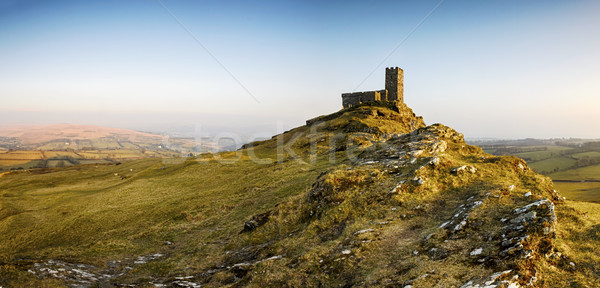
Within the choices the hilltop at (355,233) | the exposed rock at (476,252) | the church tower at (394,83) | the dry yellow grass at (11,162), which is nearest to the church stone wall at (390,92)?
the church tower at (394,83)

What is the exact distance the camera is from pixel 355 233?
15.0 meters

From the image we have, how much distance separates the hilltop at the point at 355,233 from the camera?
35.2 feet

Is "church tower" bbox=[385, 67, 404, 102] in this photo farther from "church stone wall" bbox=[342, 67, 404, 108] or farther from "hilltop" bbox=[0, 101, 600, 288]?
"hilltop" bbox=[0, 101, 600, 288]

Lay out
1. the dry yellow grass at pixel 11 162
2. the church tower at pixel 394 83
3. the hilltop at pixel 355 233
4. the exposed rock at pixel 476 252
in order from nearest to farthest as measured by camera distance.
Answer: the hilltop at pixel 355 233
the exposed rock at pixel 476 252
the church tower at pixel 394 83
the dry yellow grass at pixel 11 162

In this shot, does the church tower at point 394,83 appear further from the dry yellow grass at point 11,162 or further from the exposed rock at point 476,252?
the dry yellow grass at point 11,162

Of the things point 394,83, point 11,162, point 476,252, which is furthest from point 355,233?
point 11,162

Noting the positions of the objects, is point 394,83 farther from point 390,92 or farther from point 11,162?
point 11,162

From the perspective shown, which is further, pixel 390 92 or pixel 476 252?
pixel 390 92

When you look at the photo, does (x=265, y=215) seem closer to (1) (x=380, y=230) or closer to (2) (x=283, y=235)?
(2) (x=283, y=235)

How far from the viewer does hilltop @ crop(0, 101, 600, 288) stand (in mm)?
10734

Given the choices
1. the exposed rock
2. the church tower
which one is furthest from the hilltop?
the church tower

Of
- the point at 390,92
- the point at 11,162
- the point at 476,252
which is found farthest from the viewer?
the point at 11,162

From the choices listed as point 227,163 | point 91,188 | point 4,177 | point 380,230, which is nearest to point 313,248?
point 380,230

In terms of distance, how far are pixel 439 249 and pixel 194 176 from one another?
43013 millimetres
